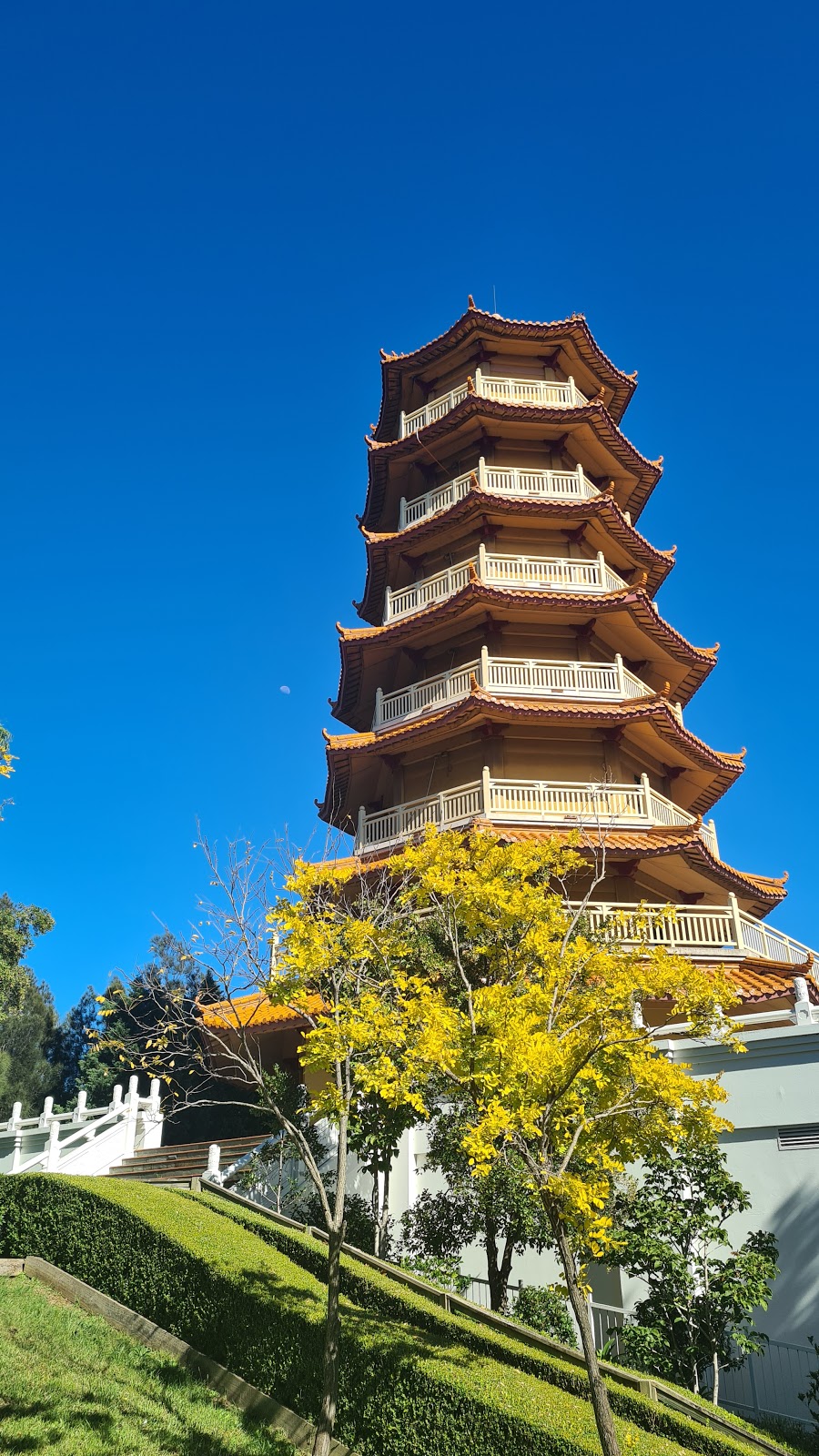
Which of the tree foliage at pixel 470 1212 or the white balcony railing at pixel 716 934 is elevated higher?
the white balcony railing at pixel 716 934

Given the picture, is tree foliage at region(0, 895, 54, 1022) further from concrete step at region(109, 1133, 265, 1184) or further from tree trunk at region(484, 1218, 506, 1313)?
tree trunk at region(484, 1218, 506, 1313)

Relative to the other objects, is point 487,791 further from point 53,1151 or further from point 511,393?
point 511,393

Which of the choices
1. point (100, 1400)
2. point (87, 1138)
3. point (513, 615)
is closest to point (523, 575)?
point (513, 615)

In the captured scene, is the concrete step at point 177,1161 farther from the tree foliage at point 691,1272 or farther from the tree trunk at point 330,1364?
the tree trunk at point 330,1364

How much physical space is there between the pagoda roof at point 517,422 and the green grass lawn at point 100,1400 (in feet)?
68.6

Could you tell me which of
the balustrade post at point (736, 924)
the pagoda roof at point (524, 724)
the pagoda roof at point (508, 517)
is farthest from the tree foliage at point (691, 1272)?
the pagoda roof at point (508, 517)

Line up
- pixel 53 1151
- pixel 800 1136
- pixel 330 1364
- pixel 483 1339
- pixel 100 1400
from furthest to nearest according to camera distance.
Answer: pixel 53 1151, pixel 800 1136, pixel 483 1339, pixel 100 1400, pixel 330 1364

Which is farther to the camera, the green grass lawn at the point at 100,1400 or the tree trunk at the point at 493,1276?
the tree trunk at the point at 493,1276

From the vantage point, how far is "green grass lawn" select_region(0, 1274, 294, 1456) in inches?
364

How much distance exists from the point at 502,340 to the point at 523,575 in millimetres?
7613

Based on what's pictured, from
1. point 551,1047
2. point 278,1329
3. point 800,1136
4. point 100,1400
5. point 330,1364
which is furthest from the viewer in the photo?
point 800,1136

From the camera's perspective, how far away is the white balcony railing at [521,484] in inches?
996

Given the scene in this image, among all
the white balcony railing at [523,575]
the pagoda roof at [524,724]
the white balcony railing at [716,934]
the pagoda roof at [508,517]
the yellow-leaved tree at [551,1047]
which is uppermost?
the pagoda roof at [508,517]

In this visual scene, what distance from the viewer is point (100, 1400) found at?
33.2 ft
